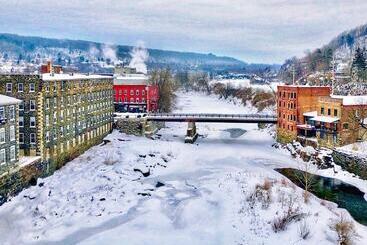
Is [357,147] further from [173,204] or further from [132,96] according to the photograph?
[132,96]

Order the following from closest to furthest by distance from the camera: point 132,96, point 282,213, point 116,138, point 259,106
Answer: point 282,213, point 116,138, point 132,96, point 259,106

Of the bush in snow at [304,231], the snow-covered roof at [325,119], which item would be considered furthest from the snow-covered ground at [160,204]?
the snow-covered roof at [325,119]

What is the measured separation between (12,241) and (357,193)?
99.4 feet

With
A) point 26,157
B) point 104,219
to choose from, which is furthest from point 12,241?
point 26,157

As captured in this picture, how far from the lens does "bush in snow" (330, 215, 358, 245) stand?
31.0 metres

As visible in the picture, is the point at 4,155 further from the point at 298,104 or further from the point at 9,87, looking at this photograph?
the point at 298,104

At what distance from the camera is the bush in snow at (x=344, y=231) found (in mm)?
31036

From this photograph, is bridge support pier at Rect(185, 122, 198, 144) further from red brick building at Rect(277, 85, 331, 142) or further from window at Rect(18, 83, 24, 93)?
window at Rect(18, 83, 24, 93)

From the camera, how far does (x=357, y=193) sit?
45219 millimetres

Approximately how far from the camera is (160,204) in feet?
133

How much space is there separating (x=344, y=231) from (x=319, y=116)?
34844 millimetres

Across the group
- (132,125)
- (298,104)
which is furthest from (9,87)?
(298,104)

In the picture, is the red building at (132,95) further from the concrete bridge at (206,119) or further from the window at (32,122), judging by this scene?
the window at (32,122)

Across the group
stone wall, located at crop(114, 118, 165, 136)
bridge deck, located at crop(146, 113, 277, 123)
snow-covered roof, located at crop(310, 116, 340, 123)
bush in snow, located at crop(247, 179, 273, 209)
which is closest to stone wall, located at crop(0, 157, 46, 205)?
bush in snow, located at crop(247, 179, 273, 209)
